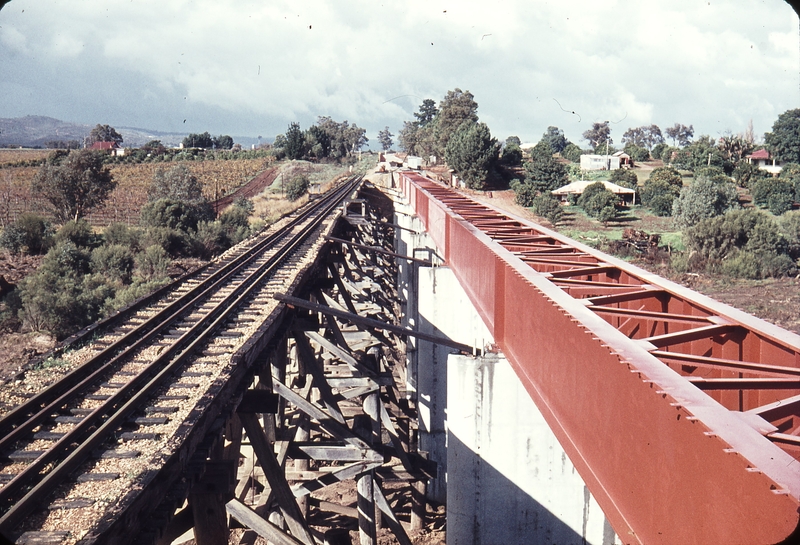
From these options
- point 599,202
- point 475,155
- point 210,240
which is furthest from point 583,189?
point 210,240

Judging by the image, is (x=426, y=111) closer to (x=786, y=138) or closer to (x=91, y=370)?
(x=786, y=138)

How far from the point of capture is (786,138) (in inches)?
2857

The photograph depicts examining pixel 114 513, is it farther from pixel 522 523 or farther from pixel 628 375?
pixel 522 523

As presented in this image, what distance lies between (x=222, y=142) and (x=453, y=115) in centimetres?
6234

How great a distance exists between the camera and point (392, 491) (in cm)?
1191

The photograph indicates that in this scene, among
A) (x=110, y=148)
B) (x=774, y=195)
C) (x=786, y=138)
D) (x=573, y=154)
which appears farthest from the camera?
(x=110, y=148)

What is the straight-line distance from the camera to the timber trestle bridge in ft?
8.29

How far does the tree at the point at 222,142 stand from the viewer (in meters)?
122

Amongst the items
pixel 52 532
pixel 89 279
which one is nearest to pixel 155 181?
pixel 89 279

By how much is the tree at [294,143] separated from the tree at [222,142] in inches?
1297

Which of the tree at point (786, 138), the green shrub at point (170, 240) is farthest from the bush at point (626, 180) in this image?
the green shrub at point (170, 240)

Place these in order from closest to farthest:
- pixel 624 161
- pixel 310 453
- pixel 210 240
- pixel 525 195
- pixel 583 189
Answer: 1. pixel 310 453
2. pixel 210 240
3. pixel 583 189
4. pixel 525 195
5. pixel 624 161

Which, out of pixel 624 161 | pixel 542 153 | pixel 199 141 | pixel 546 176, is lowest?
pixel 546 176

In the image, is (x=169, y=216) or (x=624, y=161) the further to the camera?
(x=624, y=161)
